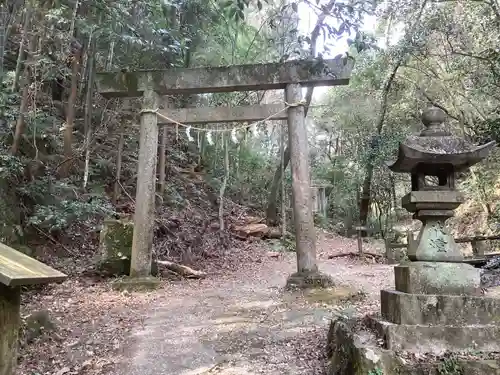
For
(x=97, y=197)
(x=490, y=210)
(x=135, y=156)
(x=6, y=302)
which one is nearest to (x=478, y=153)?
(x=6, y=302)

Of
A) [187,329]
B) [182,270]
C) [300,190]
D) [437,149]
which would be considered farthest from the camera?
[182,270]

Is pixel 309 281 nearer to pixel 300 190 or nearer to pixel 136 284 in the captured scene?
pixel 300 190

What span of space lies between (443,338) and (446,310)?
0.81 feet

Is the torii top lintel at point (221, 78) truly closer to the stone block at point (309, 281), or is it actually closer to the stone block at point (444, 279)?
the stone block at point (309, 281)

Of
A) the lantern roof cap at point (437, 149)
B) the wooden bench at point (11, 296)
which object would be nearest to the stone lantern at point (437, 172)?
the lantern roof cap at point (437, 149)

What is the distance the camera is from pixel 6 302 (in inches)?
122

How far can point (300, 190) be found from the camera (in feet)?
25.6

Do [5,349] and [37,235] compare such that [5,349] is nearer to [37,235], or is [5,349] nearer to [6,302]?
[6,302]

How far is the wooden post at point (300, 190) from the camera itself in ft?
25.1

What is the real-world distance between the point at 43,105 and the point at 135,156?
2.97 meters

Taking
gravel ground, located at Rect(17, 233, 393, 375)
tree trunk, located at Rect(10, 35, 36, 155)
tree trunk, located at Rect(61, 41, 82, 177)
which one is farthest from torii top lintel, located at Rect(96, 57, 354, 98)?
gravel ground, located at Rect(17, 233, 393, 375)

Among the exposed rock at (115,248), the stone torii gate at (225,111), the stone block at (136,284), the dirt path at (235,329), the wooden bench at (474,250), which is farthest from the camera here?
the wooden bench at (474,250)

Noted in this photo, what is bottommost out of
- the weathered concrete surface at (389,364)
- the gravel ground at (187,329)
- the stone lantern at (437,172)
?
the gravel ground at (187,329)

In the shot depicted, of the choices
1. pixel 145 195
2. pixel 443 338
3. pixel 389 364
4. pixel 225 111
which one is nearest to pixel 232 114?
pixel 225 111
